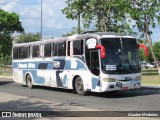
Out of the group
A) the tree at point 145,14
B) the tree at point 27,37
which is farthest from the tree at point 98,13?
the tree at point 27,37

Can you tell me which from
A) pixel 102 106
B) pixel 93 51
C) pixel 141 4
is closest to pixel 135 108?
pixel 102 106

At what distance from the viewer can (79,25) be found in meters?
39.1

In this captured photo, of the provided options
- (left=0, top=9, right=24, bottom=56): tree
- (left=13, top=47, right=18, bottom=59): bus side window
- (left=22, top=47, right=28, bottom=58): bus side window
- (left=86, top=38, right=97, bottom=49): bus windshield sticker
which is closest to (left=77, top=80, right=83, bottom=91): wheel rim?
(left=86, top=38, right=97, bottom=49): bus windshield sticker

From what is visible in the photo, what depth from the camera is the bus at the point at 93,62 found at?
1931 cm

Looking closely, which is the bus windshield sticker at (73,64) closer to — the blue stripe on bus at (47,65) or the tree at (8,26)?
the blue stripe on bus at (47,65)

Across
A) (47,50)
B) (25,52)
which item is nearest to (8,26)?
(25,52)

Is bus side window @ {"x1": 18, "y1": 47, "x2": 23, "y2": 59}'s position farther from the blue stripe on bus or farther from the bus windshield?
the bus windshield

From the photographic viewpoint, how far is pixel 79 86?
69.7 ft

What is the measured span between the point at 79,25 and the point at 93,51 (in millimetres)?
19398

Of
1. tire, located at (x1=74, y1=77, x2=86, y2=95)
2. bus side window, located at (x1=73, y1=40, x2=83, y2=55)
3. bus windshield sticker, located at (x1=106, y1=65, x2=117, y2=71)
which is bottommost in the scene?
tire, located at (x1=74, y1=77, x2=86, y2=95)

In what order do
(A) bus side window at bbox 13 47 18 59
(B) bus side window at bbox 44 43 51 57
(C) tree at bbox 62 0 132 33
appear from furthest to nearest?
(C) tree at bbox 62 0 132 33, (A) bus side window at bbox 13 47 18 59, (B) bus side window at bbox 44 43 51 57

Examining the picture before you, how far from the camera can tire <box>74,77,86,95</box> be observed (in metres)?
21.0

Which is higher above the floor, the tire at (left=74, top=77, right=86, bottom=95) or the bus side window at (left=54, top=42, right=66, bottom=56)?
the bus side window at (left=54, top=42, right=66, bottom=56)

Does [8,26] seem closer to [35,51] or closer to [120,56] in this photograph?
[35,51]
